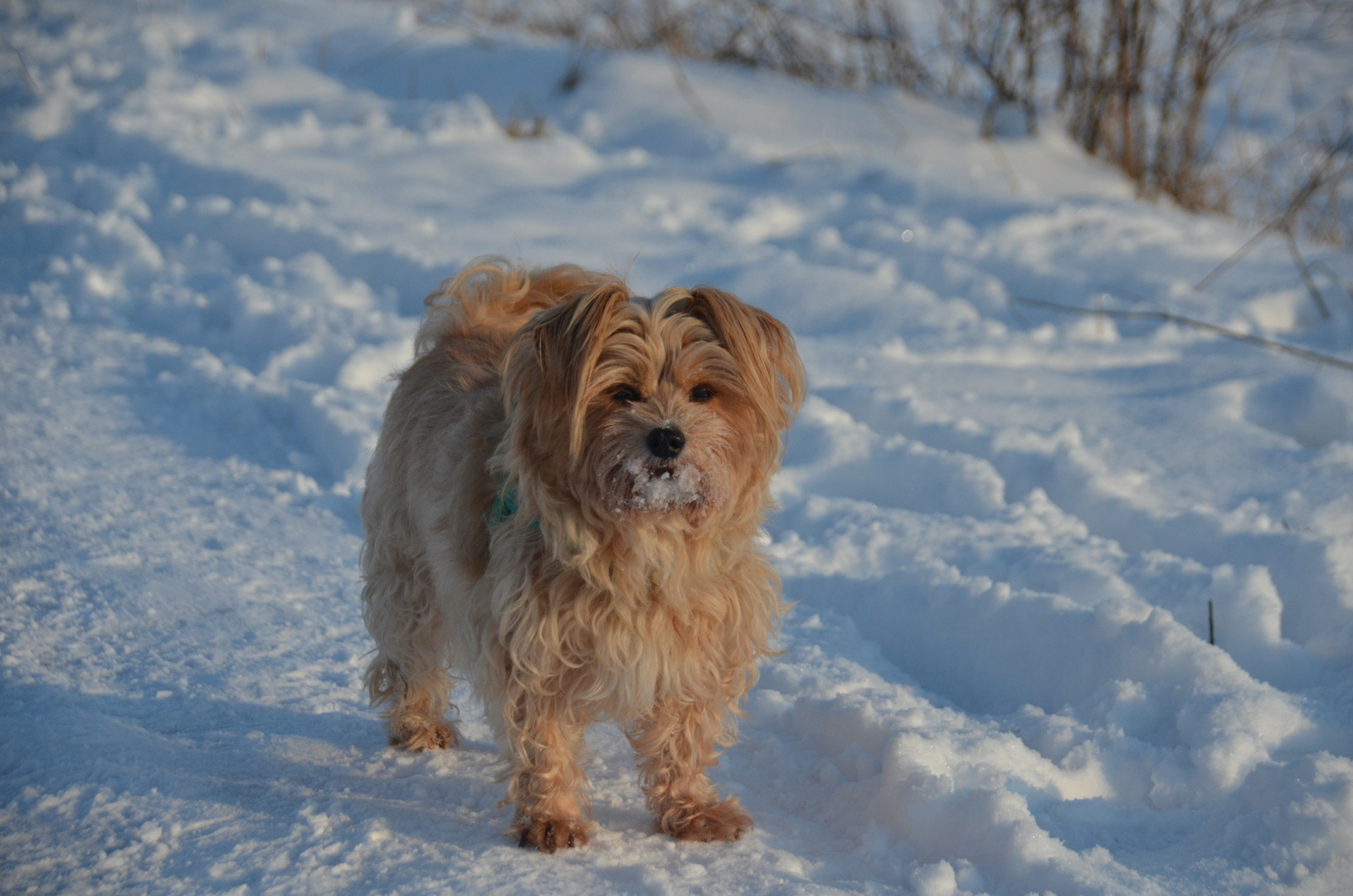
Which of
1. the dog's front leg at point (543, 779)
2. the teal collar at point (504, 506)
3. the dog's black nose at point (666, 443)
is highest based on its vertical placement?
the dog's black nose at point (666, 443)

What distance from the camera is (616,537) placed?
2506 millimetres

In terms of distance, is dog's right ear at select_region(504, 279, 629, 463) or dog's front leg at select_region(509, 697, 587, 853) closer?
dog's right ear at select_region(504, 279, 629, 463)

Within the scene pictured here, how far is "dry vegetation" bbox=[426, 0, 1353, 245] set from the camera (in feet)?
26.1

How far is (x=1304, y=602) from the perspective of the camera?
3.58m

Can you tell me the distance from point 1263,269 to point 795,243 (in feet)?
9.51

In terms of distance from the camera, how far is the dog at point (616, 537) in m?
2.43

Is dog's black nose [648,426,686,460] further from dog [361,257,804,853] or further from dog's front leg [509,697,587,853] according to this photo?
dog's front leg [509,697,587,853]

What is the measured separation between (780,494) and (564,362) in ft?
7.64

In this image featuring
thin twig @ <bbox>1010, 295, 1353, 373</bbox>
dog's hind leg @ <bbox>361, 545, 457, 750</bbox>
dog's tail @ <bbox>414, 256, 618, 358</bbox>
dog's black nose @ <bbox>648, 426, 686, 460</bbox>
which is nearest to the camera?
dog's black nose @ <bbox>648, 426, 686, 460</bbox>

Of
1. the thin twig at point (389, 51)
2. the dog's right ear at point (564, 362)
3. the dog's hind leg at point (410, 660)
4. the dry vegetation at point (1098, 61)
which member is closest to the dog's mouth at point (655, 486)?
the dog's right ear at point (564, 362)

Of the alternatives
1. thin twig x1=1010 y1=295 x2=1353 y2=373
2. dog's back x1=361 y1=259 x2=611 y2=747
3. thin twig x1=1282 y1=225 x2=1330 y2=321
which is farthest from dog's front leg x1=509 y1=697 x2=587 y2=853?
thin twig x1=1282 y1=225 x2=1330 y2=321

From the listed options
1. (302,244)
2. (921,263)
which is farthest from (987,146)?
(302,244)

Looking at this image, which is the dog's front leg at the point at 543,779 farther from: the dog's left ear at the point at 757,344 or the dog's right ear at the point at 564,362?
the dog's left ear at the point at 757,344

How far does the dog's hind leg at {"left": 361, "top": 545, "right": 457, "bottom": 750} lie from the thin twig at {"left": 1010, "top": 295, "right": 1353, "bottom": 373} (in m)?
4.30
